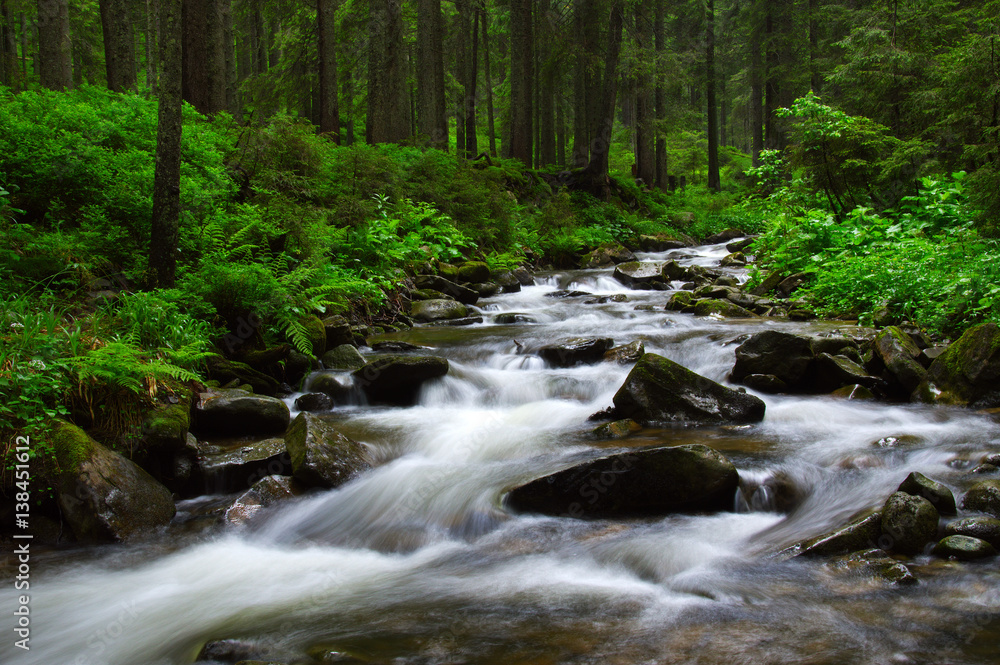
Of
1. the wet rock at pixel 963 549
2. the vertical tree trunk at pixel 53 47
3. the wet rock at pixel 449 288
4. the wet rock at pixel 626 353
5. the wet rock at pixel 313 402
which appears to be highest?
the vertical tree trunk at pixel 53 47

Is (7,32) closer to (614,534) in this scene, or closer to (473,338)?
(473,338)

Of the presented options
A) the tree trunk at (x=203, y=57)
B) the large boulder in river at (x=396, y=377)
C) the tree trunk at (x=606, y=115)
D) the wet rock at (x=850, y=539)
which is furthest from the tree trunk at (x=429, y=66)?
the wet rock at (x=850, y=539)

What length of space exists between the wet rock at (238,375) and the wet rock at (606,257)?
1256cm

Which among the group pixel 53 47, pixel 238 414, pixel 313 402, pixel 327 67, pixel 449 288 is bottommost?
pixel 313 402

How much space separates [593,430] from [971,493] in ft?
10.7

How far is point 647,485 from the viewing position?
5180 mm

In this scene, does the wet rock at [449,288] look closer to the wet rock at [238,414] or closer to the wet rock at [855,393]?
the wet rock at [238,414]

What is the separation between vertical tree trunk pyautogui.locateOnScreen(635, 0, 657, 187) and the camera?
21359 mm

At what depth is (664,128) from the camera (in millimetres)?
22469

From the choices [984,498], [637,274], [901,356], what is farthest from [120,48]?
[984,498]

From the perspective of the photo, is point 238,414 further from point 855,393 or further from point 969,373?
point 969,373

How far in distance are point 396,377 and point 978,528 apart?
226 inches

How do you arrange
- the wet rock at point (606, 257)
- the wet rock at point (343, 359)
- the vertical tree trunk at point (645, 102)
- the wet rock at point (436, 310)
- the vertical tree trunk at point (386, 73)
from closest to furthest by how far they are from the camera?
the wet rock at point (343, 359), the wet rock at point (436, 310), the vertical tree trunk at point (386, 73), the wet rock at point (606, 257), the vertical tree trunk at point (645, 102)

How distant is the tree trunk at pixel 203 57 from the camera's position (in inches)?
489
